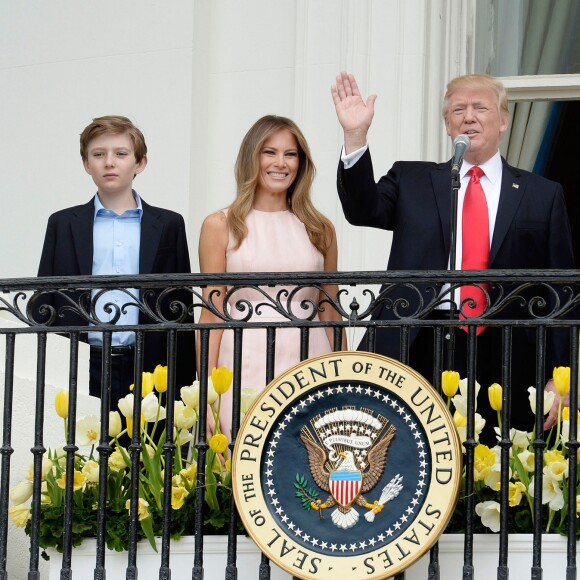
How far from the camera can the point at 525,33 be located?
7867 mm

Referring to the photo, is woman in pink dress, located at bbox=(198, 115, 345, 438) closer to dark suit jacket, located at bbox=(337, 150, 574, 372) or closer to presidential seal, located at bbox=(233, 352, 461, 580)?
dark suit jacket, located at bbox=(337, 150, 574, 372)

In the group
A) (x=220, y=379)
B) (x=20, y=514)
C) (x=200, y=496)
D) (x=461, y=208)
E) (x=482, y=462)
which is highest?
(x=461, y=208)

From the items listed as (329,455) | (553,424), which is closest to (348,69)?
(553,424)

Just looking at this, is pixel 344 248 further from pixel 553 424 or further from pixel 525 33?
pixel 553 424

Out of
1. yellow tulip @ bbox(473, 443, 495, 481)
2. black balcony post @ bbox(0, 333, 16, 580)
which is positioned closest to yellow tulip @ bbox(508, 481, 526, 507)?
yellow tulip @ bbox(473, 443, 495, 481)

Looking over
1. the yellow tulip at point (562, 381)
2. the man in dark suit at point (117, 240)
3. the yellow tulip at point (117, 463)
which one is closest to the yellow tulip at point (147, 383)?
the yellow tulip at point (117, 463)

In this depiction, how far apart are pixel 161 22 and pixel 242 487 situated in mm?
3498

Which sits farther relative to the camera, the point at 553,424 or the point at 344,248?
the point at 344,248

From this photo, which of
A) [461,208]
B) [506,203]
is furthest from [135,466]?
[506,203]

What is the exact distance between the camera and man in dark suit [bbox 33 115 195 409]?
623 centimetres

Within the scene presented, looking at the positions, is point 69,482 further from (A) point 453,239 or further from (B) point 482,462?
(A) point 453,239

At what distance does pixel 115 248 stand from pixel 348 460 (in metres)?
1.74

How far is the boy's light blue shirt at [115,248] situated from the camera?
626 cm

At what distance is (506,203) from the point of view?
604 centimetres
